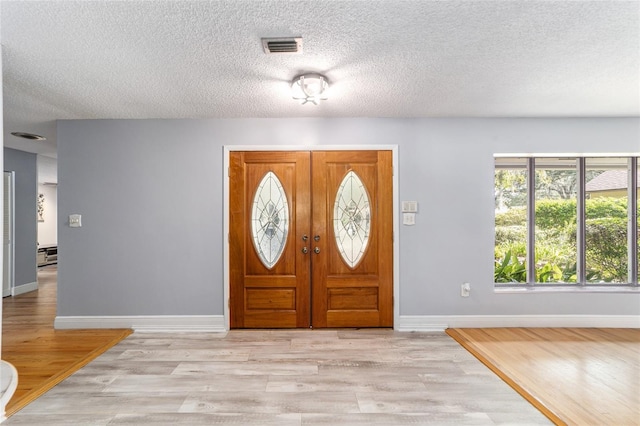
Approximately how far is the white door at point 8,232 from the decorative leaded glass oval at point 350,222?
5.39 metres

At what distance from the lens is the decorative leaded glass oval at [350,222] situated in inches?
151

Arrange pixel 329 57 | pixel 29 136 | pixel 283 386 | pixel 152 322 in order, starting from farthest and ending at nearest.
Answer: pixel 29 136
pixel 152 322
pixel 283 386
pixel 329 57

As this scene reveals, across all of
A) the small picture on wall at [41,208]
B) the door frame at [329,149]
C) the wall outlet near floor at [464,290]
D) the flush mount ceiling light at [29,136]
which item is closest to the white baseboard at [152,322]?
the door frame at [329,149]

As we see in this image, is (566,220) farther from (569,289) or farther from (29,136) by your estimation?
(29,136)

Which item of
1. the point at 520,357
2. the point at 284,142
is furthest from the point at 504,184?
the point at 284,142

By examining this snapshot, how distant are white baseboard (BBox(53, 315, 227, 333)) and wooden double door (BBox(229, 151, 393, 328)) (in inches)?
9.1

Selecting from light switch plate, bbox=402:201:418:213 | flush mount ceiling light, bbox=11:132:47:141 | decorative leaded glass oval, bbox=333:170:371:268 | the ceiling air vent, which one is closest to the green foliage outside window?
light switch plate, bbox=402:201:418:213

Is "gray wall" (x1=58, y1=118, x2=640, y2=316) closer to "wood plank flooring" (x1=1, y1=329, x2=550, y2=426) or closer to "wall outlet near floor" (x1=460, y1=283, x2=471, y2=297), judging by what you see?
"wall outlet near floor" (x1=460, y1=283, x2=471, y2=297)

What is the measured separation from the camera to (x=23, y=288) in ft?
18.4

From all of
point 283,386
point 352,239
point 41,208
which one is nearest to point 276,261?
point 352,239

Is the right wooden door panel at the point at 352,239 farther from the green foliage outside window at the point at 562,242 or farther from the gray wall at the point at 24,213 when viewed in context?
the gray wall at the point at 24,213

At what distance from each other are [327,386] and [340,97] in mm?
2446

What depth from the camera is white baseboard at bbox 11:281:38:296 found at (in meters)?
5.45

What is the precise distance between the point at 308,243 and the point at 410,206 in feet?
4.00
